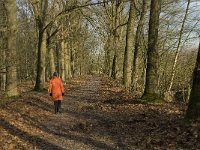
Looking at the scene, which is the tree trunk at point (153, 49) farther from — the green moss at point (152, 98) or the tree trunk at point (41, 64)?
the tree trunk at point (41, 64)

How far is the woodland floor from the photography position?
9.48 meters

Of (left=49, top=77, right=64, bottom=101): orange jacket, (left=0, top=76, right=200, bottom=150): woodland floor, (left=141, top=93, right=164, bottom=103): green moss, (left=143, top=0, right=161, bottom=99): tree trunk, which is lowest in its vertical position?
(left=0, top=76, right=200, bottom=150): woodland floor

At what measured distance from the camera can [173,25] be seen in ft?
91.6

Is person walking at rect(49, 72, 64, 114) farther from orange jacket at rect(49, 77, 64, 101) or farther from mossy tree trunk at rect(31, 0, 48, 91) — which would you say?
mossy tree trunk at rect(31, 0, 48, 91)

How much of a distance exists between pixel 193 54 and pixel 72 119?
2035 centimetres

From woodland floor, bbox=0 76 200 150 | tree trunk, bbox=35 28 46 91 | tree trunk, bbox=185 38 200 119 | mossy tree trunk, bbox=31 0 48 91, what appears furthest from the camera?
tree trunk, bbox=35 28 46 91

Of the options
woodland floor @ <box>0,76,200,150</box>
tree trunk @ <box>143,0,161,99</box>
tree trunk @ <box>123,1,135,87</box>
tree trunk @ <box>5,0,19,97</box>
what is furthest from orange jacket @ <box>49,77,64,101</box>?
tree trunk @ <box>123,1,135,87</box>

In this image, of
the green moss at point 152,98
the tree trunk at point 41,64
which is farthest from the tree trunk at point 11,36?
the green moss at point 152,98

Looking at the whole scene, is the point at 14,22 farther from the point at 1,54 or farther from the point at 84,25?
the point at 84,25

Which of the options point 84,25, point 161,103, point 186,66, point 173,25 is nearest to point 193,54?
point 186,66

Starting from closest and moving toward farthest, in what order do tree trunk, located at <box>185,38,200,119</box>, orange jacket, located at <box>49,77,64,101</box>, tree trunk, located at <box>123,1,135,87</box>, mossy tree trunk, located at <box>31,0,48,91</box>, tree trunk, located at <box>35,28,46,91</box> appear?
tree trunk, located at <box>185,38,200,119</box> → orange jacket, located at <box>49,77,64,101</box> → mossy tree trunk, located at <box>31,0,48,91</box> → tree trunk, located at <box>35,28,46,91</box> → tree trunk, located at <box>123,1,135,87</box>

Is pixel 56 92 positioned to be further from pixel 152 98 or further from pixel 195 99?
pixel 195 99

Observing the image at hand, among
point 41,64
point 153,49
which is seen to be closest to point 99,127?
point 153,49

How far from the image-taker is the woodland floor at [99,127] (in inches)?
373
